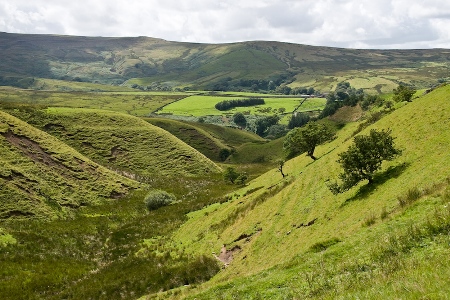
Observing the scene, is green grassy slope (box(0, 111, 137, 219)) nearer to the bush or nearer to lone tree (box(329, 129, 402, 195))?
the bush

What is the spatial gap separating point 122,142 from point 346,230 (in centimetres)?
9003

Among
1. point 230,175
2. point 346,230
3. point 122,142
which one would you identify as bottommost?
point 230,175

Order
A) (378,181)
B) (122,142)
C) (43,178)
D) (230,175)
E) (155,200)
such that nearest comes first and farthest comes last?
(378,181) → (43,178) → (155,200) → (230,175) → (122,142)

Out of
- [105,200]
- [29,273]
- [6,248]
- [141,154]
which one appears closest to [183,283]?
[29,273]

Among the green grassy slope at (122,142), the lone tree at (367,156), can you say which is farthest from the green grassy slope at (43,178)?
the lone tree at (367,156)

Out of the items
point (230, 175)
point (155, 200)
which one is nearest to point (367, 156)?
point (155, 200)

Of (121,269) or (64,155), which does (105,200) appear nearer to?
(64,155)

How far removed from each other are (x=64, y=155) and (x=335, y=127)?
81139 millimetres

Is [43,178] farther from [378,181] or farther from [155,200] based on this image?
[378,181]

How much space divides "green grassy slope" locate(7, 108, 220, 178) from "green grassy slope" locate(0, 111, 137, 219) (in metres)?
18.1

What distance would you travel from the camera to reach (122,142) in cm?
10238

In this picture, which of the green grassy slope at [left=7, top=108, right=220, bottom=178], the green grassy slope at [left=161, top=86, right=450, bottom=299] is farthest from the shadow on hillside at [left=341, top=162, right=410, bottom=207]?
the green grassy slope at [left=7, top=108, right=220, bottom=178]

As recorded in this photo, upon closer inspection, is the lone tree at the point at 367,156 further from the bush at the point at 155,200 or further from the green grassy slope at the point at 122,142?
the green grassy slope at the point at 122,142

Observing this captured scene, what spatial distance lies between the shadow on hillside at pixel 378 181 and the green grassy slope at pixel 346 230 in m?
0.13
